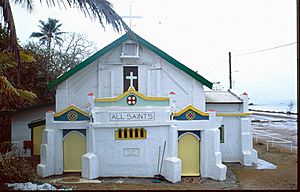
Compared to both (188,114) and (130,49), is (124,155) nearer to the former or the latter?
(188,114)

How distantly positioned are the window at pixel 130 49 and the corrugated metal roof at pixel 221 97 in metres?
4.25

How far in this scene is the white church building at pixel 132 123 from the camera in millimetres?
11477

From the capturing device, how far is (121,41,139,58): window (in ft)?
44.8

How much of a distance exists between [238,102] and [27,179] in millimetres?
10258

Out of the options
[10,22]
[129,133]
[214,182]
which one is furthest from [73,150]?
[10,22]

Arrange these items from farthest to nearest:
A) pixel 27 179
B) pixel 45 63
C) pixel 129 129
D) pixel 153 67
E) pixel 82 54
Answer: pixel 82 54 → pixel 45 63 → pixel 153 67 → pixel 129 129 → pixel 27 179

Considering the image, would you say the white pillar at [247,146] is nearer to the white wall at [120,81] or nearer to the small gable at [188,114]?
the white wall at [120,81]

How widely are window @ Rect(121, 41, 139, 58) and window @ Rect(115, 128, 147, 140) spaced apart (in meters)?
3.61

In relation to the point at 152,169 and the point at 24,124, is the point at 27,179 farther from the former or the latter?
the point at 24,124

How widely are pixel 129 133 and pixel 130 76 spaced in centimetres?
315

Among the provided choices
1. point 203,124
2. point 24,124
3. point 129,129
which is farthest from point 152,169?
point 24,124

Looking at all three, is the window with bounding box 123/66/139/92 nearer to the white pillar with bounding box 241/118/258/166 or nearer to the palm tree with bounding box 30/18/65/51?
the white pillar with bounding box 241/118/258/166

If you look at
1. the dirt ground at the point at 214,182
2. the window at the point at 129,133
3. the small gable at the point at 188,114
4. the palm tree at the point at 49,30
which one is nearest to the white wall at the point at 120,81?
the small gable at the point at 188,114

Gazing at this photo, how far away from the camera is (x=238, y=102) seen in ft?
49.6
